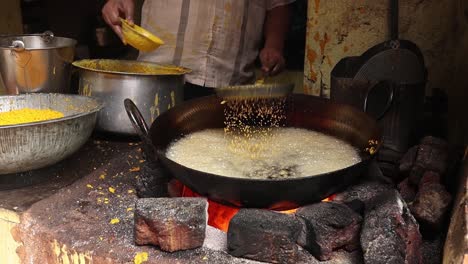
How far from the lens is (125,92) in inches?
96.1

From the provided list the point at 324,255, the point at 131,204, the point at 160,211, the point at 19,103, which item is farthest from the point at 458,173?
the point at 19,103

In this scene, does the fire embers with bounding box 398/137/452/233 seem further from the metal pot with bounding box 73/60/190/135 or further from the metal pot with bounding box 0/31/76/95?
the metal pot with bounding box 0/31/76/95

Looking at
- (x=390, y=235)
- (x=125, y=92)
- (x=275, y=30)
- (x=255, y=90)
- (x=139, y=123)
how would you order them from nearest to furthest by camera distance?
(x=390, y=235) < (x=139, y=123) < (x=255, y=90) < (x=125, y=92) < (x=275, y=30)

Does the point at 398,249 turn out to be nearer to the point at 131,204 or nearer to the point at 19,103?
the point at 131,204

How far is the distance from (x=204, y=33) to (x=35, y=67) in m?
1.10

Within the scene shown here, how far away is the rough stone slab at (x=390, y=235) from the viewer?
4.66ft

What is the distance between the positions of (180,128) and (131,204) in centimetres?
49

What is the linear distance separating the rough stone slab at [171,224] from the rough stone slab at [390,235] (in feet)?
1.80

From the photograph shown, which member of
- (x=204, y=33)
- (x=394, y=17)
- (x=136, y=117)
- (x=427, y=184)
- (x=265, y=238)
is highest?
(x=394, y=17)

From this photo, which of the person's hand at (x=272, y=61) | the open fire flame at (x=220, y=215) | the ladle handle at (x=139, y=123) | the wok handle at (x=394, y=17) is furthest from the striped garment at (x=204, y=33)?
the open fire flame at (x=220, y=215)

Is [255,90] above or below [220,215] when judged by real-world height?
above

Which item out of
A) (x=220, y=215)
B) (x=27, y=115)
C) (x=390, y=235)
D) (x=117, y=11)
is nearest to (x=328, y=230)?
(x=390, y=235)

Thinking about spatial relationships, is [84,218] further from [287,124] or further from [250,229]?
[287,124]

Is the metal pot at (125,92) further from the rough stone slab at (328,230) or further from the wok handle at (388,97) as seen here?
the rough stone slab at (328,230)
